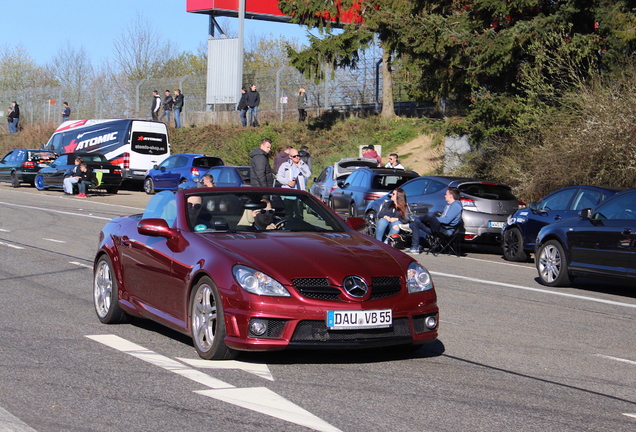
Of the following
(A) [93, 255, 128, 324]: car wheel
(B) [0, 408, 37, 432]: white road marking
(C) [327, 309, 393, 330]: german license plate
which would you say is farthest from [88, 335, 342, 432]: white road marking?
(A) [93, 255, 128, 324]: car wheel

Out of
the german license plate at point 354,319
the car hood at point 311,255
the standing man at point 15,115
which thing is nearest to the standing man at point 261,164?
the car hood at point 311,255

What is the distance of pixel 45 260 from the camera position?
13.9 m

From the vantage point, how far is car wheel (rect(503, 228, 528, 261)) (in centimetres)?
1644

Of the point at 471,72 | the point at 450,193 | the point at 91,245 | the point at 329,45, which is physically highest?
the point at 329,45

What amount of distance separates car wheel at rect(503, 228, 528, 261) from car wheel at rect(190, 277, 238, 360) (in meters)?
10.5

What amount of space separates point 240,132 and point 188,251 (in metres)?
36.2

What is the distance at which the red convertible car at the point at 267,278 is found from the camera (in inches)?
255

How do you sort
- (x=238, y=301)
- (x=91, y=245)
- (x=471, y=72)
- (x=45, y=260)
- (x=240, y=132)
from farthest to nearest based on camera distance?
(x=240, y=132), (x=471, y=72), (x=91, y=245), (x=45, y=260), (x=238, y=301)

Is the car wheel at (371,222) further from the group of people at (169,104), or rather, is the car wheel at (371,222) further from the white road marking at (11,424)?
the group of people at (169,104)

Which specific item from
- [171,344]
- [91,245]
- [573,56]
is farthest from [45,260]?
[573,56]

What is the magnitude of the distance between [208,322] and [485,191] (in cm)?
1184

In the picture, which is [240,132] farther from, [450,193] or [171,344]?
[171,344]

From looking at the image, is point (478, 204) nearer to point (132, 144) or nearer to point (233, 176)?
point (233, 176)

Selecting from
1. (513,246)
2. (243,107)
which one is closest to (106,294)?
(513,246)
